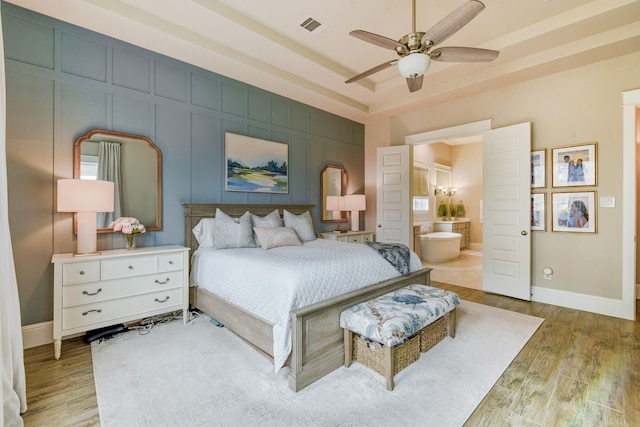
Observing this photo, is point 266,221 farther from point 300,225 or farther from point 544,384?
point 544,384

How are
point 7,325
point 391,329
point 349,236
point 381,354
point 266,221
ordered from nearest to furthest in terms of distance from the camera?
point 7,325, point 391,329, point 381,354, point 266,221, point 349,236

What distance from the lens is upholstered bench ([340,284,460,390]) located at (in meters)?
1.99

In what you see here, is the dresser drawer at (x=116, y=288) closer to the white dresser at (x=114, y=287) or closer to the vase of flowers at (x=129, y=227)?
the white dresser at (x=114, y=287)

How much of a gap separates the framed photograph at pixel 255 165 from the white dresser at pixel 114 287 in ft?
4.58

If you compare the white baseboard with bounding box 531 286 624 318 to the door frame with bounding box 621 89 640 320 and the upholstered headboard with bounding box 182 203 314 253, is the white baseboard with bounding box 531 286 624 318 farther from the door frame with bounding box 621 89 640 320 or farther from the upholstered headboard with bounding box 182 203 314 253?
the upholstered headboard with bounding box 182 203 314 253

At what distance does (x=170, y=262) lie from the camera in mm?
2988

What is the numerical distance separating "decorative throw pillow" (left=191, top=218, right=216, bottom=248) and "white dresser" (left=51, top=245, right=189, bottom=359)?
1.45 ft

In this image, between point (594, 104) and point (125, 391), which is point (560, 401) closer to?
point (125, 391)

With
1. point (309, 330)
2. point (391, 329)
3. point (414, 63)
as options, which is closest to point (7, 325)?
point (309, 330)

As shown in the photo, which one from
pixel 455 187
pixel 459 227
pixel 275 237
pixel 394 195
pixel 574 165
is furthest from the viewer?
pixel 455 187

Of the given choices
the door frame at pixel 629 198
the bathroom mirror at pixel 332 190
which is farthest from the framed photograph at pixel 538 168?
the bathroom mirror at pixel 332 190

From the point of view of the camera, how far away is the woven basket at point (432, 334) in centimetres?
245

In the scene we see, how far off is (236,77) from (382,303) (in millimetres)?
3461

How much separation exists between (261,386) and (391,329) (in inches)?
39.4
